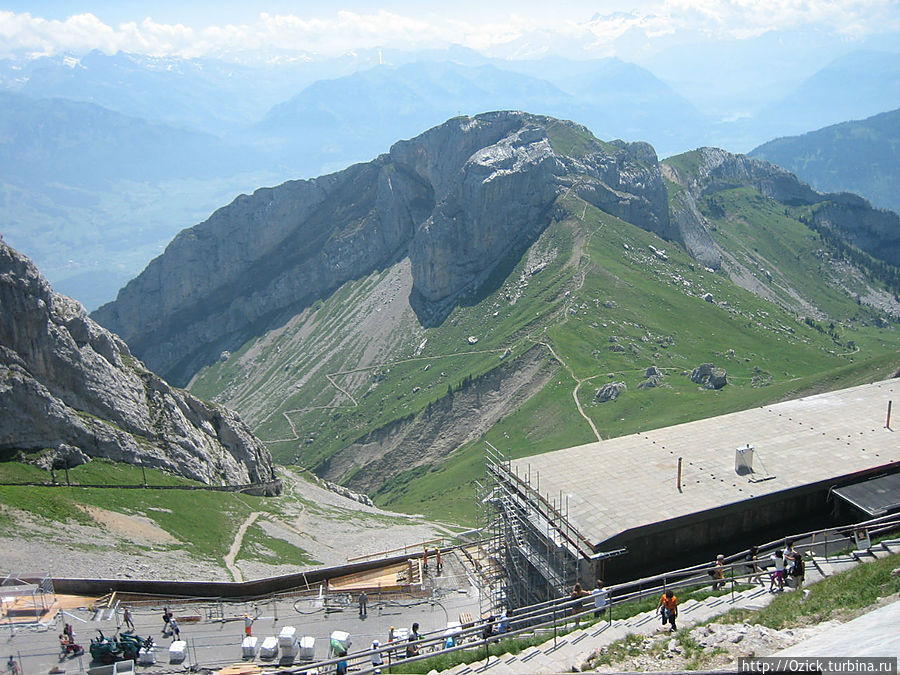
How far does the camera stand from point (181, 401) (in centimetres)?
9675

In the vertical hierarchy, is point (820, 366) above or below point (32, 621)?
above

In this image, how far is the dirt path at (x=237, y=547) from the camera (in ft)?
189

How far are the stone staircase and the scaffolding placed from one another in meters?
7.46

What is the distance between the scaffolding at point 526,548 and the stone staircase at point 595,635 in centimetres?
746

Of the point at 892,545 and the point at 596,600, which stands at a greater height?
the point at 892,545

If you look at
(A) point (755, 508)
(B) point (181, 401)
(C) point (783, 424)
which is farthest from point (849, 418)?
(B) point (181, 401)

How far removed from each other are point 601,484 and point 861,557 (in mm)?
15991

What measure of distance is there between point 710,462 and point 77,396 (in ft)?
234

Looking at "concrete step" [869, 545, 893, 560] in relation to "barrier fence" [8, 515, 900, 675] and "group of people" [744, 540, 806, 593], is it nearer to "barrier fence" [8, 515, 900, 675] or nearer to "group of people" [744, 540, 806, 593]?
"barrier fence" [8, 515, 900, 675]

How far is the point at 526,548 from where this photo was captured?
1829 inches

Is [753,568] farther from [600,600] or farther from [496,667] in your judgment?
[496,667]

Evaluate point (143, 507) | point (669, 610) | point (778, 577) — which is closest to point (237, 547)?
point (143, 507)

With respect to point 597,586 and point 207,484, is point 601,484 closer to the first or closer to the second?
point 597,586

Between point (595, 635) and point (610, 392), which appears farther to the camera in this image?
point (610, 392)
